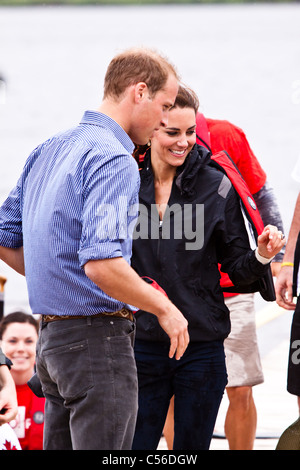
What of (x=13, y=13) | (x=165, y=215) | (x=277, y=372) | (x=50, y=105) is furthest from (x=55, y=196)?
(x=13, y=13)

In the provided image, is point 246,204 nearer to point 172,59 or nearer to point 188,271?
point 188,271

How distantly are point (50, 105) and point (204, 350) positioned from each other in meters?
38.5

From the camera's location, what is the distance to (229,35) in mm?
59500

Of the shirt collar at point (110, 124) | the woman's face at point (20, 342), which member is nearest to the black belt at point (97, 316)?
the shirt collar at point (110, 124)

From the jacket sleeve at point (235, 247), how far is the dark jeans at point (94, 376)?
786 mm

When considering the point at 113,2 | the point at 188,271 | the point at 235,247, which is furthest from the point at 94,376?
the point at 113,2

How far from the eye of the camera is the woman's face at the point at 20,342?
16.1 ft

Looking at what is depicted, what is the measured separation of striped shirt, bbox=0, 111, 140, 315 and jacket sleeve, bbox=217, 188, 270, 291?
0.78 m

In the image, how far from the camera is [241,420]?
14.8ft

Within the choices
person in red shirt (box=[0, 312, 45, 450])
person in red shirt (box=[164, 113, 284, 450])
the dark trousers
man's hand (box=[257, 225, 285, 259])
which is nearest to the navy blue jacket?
man's hand (box=[257, 225, 285, 259])

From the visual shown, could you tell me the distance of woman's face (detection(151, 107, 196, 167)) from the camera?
363 centimetres

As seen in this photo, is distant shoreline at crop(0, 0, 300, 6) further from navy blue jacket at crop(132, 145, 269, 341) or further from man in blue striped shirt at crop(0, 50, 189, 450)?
man in blue striped shirt at crop(0, 50, 189, 450)

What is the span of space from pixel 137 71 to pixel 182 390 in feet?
4.25
